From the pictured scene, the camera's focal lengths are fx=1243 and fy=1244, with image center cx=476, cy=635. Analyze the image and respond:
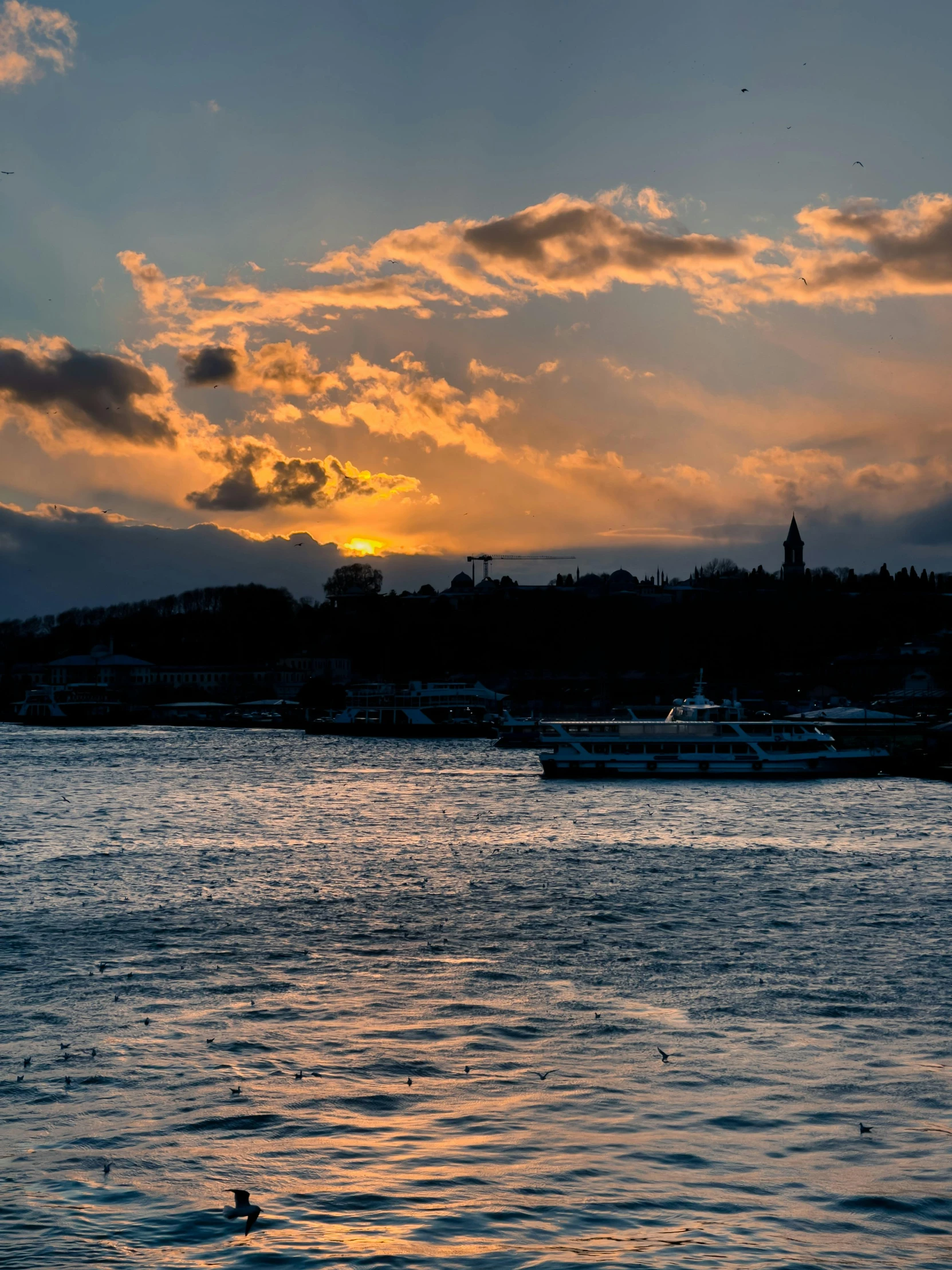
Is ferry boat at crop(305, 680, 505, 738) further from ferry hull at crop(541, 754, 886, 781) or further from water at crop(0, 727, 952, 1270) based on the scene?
water at crop(0, 727, 952, 1270)

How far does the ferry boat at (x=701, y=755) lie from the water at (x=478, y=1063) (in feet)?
109

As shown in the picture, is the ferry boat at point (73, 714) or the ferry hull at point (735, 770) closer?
the ferry hull at point (735, 770)

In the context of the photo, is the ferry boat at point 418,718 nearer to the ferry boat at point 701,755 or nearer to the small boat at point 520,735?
the small boat at point 520,735

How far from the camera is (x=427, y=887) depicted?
28641 millimetres

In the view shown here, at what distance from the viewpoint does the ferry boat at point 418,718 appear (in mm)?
125188

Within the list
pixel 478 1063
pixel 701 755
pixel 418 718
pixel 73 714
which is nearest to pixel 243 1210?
pixel 478 1063

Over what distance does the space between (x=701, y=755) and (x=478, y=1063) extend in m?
54.2

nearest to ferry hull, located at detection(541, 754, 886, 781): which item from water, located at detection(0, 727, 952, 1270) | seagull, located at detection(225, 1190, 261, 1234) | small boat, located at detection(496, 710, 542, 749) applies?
water, located at detection(0, 727, 952, 1270)

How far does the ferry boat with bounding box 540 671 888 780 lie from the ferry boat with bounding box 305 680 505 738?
54.9 m

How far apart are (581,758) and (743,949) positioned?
46.5m

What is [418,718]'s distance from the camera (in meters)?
127

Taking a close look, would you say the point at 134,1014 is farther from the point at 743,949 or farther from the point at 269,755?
the point at 269,755

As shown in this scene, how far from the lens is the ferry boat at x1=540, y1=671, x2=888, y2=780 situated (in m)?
66.8

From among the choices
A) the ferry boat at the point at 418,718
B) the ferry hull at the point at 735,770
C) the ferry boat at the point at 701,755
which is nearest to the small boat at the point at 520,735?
the ferry boat at the point at 418,718
